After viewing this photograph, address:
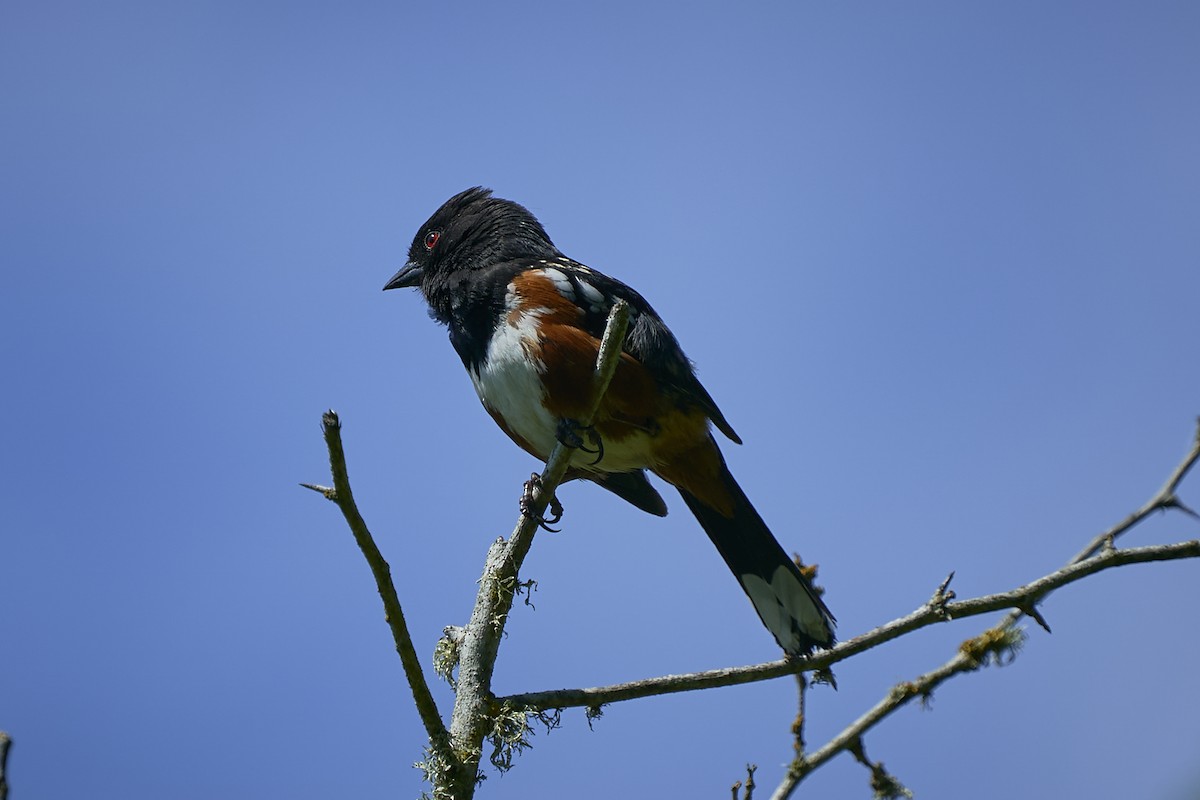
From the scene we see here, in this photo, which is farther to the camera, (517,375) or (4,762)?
(517,375)

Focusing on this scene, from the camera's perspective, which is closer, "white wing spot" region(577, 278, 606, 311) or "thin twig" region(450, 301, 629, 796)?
"thin twig" region(450, 301, 629, 796)

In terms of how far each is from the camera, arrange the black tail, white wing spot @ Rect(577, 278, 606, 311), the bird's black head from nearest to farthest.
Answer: the black tail, white wing spot @ Rect(577, 278, 606, 311), the bird's black head

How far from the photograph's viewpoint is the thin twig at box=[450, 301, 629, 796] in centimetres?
234

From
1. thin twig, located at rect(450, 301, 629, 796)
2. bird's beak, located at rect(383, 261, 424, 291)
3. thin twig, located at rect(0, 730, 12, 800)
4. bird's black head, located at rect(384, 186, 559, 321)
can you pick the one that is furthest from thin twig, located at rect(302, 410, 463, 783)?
bird's beak, located at rect(383, 261, 424, 291)

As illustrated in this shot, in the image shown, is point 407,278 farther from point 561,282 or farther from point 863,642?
point 863,642

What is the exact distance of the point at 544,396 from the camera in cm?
334

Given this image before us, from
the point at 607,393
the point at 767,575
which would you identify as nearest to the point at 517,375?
the point at 607,393

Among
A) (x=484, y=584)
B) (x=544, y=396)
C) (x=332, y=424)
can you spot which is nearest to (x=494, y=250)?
(x=544, y=396)

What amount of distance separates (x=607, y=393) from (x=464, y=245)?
1.09 meters

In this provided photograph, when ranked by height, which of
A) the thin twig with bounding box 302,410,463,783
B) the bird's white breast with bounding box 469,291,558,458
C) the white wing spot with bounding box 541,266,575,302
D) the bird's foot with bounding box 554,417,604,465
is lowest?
the thin twig with bounding box 302,410,463,783

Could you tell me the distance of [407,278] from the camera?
429 cm

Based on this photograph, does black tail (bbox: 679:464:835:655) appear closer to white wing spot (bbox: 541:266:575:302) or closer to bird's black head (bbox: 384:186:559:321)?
white wing spot (bbox: 541:266:575:302)

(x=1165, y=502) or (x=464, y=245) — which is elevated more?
(x=464, y=245)

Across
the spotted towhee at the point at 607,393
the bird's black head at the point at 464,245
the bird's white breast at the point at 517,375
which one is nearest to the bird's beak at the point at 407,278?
the bird's black head at the point at 464,245
